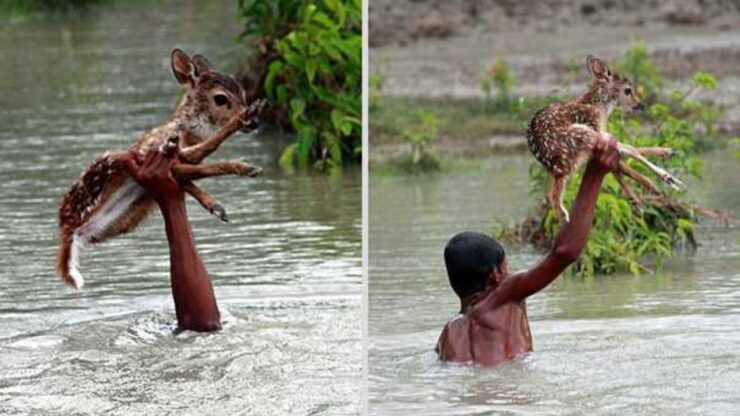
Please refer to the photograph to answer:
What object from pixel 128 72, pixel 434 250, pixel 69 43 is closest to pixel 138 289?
pixel 434 250

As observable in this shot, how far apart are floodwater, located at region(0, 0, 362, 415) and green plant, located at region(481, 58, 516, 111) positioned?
1.52m

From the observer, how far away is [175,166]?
15.6 feet

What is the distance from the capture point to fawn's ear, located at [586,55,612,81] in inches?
181

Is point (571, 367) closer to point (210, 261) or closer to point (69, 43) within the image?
point (210, 261)

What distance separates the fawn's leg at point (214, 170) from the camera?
178 inches

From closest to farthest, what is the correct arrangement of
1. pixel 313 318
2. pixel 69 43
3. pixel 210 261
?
1. pixel 313 318
2. pixel 210 261
3. pixel 69 43

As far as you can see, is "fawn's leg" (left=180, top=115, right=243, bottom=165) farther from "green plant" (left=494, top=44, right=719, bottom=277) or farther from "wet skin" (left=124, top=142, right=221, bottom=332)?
"green plant" (left=494, top=44, right=719, bottom=277)

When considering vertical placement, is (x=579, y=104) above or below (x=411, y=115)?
above

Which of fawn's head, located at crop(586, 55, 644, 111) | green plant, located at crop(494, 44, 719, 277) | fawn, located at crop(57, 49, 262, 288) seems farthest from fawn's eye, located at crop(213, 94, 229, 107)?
green plant, located at crop(494, 44, 719, 277)

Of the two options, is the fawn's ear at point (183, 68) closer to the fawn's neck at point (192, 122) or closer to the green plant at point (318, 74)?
the fawn's neck at point (192, 122)

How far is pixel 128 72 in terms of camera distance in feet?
29.2

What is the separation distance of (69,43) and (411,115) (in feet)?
6.40

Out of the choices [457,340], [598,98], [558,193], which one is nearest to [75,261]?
[457,340]

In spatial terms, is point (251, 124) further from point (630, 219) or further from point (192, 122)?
point (630, 219)
